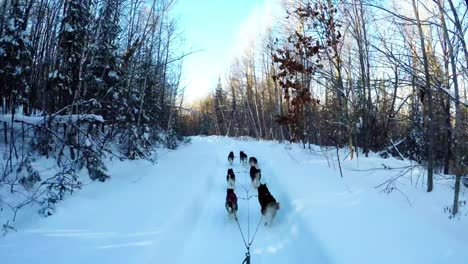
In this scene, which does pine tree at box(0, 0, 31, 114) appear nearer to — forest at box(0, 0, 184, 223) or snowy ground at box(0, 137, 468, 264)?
forest at box(0, 0, 184, 223)

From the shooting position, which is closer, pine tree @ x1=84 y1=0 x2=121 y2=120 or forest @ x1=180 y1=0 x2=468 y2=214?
forest @ x1=180 y1=0 x2=468 y2=214

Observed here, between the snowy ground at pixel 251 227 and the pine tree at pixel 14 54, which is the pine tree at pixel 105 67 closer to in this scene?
the pine tree at pixel 14 54

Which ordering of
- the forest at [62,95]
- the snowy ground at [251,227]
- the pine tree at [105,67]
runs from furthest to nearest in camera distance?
the pine tree at [105,67]
the forest at [62,95]
the snowy ground at [251,227]

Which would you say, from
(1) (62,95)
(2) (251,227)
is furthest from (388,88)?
(1) (62,95)

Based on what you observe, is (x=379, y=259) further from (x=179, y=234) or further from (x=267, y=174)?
(x=267, y=174)

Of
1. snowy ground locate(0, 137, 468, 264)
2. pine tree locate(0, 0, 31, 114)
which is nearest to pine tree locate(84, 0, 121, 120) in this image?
pine tree locate(0, 0, 31, 114)

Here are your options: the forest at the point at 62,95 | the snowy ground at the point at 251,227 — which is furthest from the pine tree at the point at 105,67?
the snowy ground at the point at 251,227

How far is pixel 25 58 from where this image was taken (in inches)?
364

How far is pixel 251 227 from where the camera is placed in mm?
7043

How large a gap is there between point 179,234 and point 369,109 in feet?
33.8

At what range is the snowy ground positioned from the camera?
491 cm

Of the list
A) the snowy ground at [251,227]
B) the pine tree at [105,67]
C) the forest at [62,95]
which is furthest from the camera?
the pine tree at [105,67]

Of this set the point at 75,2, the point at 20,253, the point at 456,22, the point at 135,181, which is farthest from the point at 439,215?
the point at 75,2

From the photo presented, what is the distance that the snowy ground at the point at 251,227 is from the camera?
491 cm
